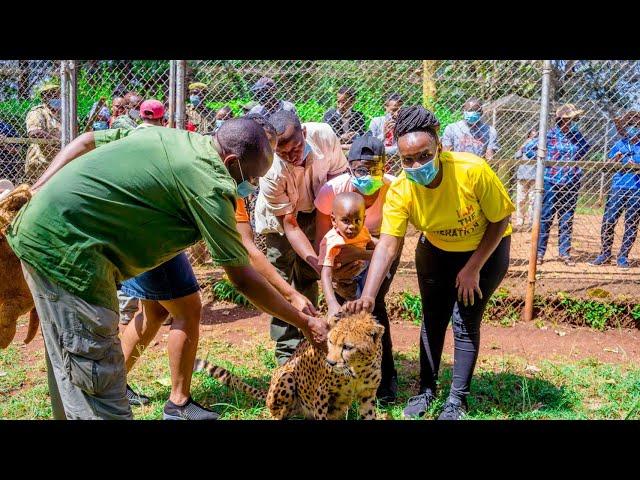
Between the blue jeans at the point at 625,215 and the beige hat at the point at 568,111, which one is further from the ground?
the beige hat at the point at 568,111

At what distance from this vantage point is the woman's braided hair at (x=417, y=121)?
14.4ft

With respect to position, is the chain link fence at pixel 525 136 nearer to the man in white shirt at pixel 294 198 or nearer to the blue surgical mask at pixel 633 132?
the blue surgical mask at pixel 633 132

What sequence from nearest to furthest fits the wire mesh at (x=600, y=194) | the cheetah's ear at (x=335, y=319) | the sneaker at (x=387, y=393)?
the cheetah's ear at (x=335, y=319) → the sneaker at (x=387, y=393) → the wire mesh at (x=600, y=194)

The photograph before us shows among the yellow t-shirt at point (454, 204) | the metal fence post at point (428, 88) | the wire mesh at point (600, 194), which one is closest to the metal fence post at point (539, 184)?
the wire mesh at point (600, 194)

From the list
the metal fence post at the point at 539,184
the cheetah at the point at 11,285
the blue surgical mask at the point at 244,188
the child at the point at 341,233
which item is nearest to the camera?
the blue surgical mask at the point at 244,188

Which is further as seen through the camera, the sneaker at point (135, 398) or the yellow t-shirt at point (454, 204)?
the sneaker at point (135, 398)

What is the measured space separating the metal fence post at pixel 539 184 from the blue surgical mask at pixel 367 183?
9.76ft

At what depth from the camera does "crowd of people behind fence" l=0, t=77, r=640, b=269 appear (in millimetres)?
8219

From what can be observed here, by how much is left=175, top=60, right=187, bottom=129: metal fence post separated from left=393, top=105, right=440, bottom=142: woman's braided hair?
3.73 m

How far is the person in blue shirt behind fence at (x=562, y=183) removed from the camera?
327 inches

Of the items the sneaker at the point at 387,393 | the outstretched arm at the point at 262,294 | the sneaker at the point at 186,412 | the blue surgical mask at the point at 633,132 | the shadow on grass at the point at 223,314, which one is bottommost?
the shadow on grass at the point at 223,314

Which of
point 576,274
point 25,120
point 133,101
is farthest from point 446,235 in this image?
point 25,120

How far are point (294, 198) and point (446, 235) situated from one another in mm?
1296

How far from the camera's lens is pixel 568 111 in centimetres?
853
